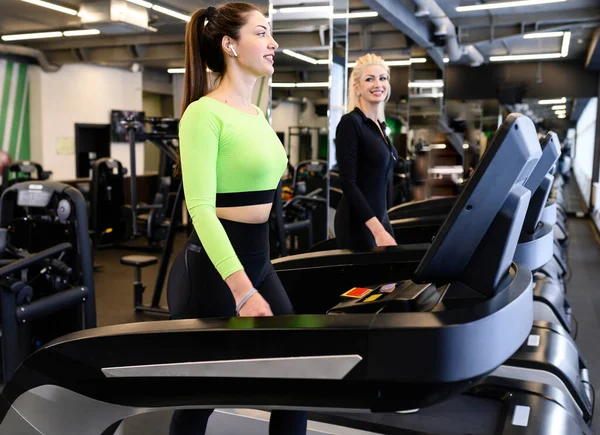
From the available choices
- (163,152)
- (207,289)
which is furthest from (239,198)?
(163,152)

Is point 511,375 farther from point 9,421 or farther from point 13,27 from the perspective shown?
point 13,27

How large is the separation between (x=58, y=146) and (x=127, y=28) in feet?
17.2

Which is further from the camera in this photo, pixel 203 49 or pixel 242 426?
pixel 242 426

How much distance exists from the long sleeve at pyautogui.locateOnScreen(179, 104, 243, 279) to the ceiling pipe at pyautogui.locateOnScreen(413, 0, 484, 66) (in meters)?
6.16

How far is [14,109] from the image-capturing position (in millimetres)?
10859

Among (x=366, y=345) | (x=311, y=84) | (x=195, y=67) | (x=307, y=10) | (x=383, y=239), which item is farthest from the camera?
(x=311, y=84)

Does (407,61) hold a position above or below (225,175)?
above

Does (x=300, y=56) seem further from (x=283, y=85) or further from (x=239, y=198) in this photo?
(x=239, y=198)

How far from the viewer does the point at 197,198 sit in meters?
1.46

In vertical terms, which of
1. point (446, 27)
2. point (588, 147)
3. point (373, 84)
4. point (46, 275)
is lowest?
point (46, 275)

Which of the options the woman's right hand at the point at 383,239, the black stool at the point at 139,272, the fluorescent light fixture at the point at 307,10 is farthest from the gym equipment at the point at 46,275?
the fluorescent light fixture at the point at 307,10

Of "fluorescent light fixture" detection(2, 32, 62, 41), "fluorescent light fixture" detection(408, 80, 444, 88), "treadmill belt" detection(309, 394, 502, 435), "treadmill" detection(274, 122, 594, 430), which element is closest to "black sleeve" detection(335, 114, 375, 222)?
"treadmill" detection(274, 122, 594, 430)

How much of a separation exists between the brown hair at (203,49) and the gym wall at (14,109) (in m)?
10.2

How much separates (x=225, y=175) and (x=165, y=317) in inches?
121
